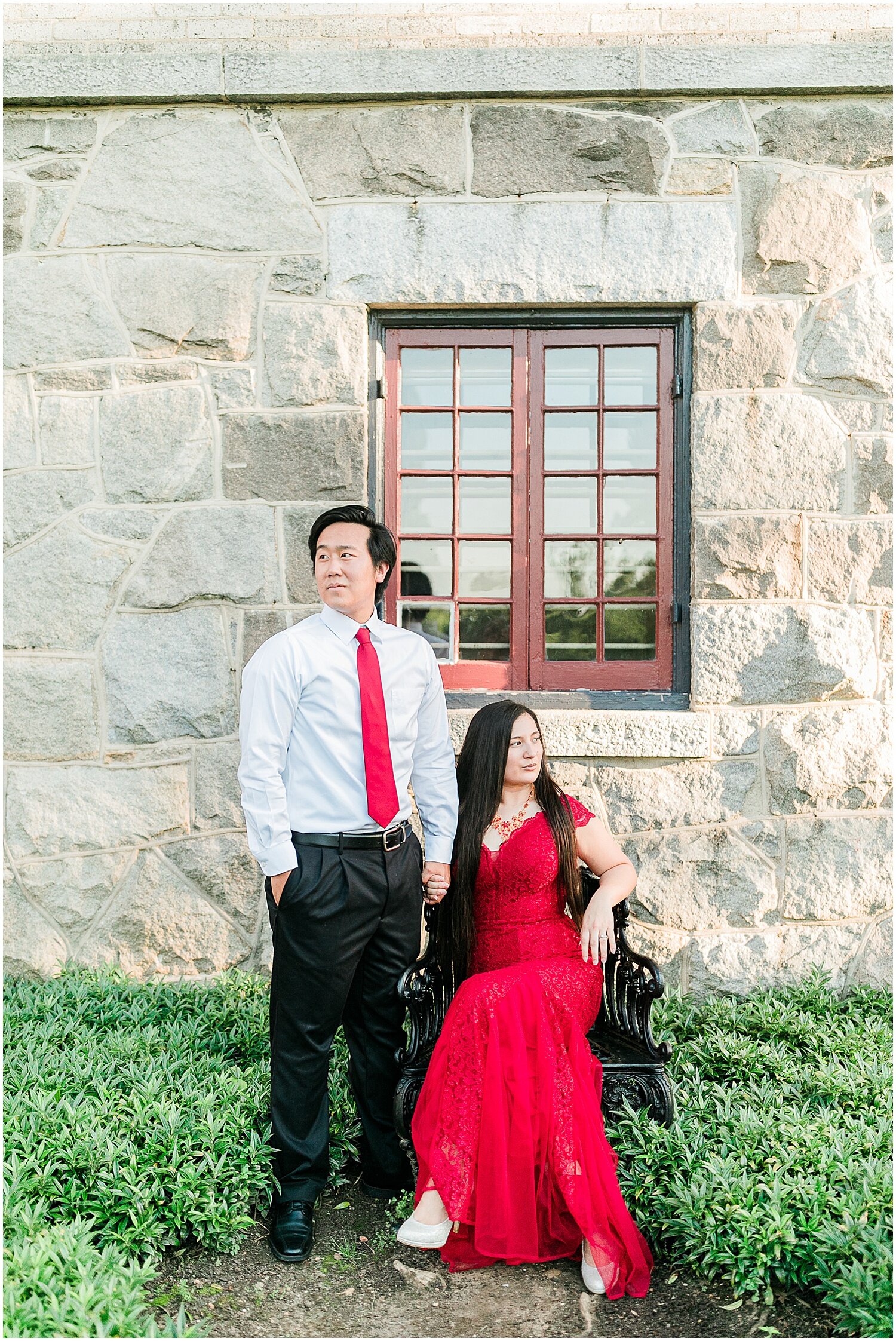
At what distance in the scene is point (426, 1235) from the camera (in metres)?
2.48

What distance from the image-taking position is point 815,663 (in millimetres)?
3678

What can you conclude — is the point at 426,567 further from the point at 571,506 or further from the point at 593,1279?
the point at 593,1279

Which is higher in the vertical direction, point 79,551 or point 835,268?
point 835,268

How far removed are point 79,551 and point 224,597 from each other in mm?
623

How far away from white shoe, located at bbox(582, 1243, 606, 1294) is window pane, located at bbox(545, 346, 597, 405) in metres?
3.04

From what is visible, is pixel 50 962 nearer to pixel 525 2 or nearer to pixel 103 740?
pixel 103 740

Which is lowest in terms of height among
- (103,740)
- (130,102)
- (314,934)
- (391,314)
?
(314,934)

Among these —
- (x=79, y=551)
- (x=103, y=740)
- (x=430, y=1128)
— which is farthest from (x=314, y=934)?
(x=79, y=551)

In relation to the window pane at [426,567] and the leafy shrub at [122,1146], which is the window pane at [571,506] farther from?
the leafy shrub at [122,1146]

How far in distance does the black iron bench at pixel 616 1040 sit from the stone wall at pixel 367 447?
791 mm

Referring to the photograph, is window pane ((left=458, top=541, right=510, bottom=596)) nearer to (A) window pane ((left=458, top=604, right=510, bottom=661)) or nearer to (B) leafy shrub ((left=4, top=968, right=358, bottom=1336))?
(A) window pane ((left=458, top=604, right=510, bottom=661))

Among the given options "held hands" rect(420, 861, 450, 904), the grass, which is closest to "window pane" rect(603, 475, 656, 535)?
"held hands" rect(420, 861, 450, 904)

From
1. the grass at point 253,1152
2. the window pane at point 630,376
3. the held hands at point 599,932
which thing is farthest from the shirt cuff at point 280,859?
the window pane at point 630,376

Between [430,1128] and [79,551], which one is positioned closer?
[430,1128]
